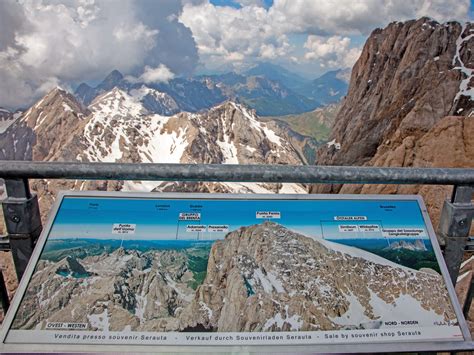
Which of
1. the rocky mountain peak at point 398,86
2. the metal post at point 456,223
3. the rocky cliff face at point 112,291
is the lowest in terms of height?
the rocky mountain peak at point 398,86

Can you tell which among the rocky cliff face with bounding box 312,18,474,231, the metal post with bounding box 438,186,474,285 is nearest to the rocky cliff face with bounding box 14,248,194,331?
the metal post with bounding box 438,186,474,285

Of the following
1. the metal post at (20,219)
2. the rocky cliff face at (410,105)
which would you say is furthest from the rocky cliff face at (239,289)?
the rocky cliff face at (410,105)

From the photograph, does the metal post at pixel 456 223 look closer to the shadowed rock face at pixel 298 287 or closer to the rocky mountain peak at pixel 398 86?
the shadowed rock face at pixel 298 287

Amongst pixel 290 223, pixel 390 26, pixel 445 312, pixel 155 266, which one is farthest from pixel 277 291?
pixel 390 26

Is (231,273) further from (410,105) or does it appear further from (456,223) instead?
(410,105)

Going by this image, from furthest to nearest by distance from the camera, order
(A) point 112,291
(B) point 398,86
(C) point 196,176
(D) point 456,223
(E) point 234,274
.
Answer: (B) point 398,86, (D) point 456,223, (C) point 196,176, (E) point 234,274, (A) point 112,291

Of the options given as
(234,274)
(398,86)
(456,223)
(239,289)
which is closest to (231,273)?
(234,274)

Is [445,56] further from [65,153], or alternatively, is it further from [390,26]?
[65,153]
